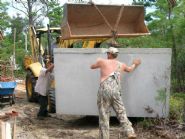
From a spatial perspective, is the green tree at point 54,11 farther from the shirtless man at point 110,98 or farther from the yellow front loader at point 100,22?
the shirtless man at point 110,98

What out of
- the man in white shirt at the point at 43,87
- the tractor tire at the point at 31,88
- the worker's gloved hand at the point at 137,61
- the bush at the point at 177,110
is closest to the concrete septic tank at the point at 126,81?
the worker's gloved hand at the point at 137,61

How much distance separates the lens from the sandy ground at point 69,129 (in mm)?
10695

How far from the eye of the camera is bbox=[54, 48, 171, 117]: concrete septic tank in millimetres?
11492

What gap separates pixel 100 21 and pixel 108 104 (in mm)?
3425

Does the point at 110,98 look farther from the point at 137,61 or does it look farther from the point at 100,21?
the point at 100,21

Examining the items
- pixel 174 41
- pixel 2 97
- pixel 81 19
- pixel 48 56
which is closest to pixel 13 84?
pixel 2 97

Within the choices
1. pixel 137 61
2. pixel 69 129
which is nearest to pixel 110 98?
pixel 137 61

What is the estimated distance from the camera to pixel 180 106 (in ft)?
40.8

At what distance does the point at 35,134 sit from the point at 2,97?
203 inches

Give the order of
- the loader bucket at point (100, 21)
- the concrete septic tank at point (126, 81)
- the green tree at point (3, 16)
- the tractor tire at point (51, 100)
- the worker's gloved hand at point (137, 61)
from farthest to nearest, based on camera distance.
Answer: the green tree at point (3, 16)
the tractor tire at point (51, 100)
the loader bucket at point (100, 21)
the concrete septic tank at point (126, 81)
the worker's gloved hand at point (137, 61)

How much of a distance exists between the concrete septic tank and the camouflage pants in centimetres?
147

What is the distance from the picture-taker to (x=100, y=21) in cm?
1288

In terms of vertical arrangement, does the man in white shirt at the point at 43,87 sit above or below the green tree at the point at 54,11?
below

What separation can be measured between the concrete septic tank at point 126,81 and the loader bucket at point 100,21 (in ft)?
2.81
